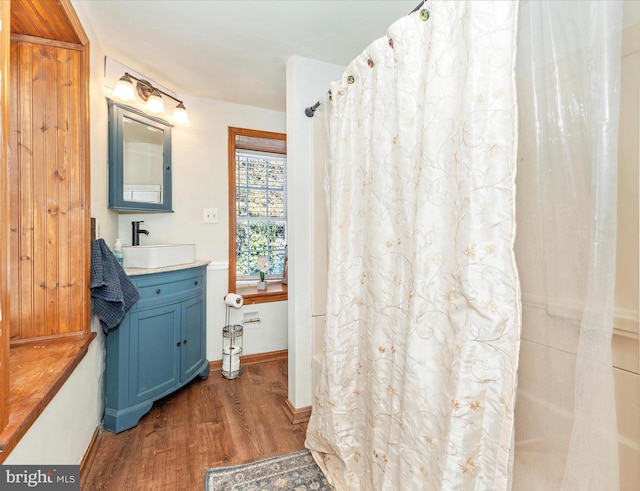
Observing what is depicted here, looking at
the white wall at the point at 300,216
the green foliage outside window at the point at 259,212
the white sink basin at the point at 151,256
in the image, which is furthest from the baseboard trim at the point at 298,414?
the green foliage outside window at the point at 259,212

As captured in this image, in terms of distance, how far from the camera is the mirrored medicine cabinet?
73.7 inches

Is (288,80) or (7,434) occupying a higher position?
(288,80)

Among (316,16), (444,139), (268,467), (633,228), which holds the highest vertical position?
(316,16)

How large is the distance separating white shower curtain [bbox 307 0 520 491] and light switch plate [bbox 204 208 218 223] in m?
1.53

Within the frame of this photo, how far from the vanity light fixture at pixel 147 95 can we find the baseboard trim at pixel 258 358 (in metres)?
1.91

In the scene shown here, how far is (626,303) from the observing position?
26.0 inches

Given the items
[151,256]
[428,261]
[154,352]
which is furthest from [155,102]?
[428,261]

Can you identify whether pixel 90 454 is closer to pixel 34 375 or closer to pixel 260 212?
pixel 34 375

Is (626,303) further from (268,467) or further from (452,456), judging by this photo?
(268,467)

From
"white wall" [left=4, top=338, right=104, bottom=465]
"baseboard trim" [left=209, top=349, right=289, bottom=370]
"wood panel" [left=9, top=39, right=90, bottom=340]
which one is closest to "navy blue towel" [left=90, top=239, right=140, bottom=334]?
"wood panel" [left=9, top=39, right=90, bottom=340]

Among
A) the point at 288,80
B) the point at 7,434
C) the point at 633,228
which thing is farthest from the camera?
the point at 288,80

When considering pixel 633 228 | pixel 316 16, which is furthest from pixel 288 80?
pixel 633 228

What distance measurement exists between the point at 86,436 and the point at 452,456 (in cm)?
169

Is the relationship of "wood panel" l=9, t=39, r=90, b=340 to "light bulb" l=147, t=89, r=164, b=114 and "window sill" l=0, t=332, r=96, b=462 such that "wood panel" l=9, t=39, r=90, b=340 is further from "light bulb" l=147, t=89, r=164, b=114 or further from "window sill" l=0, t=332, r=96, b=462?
"light bulb" l=147, t=89, r=164, b=114
